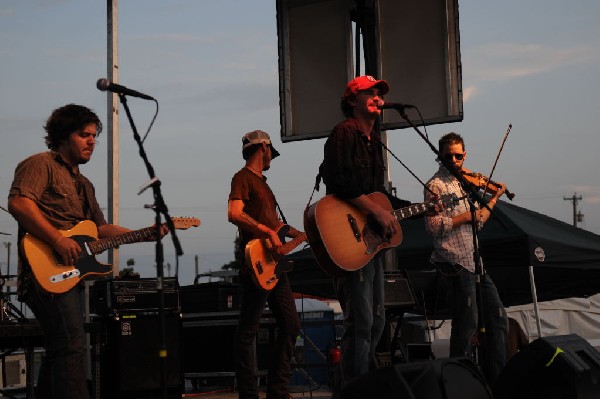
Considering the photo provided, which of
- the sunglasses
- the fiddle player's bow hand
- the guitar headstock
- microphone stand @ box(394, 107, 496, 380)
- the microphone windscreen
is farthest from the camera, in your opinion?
the sunglasses

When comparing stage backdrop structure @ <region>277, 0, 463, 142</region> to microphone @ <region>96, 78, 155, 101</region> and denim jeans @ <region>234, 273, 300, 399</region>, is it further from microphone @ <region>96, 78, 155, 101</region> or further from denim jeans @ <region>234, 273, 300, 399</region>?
microphone @ <region>96, 78, 155, 101</region>

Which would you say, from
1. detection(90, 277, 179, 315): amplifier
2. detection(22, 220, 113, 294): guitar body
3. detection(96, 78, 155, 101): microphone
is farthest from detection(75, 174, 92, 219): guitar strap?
Answer: detection(90, 277, 179, 315): amplifier

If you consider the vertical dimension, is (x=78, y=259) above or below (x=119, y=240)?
below

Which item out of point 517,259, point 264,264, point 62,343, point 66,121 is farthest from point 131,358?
point 517,259

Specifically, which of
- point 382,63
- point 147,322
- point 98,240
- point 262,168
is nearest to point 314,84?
point 382,63

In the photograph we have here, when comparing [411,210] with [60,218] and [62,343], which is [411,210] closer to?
[60,218]

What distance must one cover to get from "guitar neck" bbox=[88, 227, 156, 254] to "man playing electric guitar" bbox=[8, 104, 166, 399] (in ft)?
0.15

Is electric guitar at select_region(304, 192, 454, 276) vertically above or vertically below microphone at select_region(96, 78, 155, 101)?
below

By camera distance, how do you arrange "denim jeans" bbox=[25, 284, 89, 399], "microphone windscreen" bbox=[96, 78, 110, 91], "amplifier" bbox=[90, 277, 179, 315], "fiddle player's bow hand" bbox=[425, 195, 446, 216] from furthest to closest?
"amplifier" bbox=[90, 277, 179, 315], "fiddle player's bow hand" bbox=[425, 195, 446, 216], "denim jeans" bbox=[25, 284, 89, 399], "microphone windscreen" bbox=[96, 78, 110, 91]

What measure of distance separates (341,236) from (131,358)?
2.86 m

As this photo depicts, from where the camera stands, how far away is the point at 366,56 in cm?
875

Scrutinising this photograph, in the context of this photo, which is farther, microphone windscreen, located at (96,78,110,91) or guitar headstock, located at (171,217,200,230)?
guitar headstock, located at (171,217,200,230)

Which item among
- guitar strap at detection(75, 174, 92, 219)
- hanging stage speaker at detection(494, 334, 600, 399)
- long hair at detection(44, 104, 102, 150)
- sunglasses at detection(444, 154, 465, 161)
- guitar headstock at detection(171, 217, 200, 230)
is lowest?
hanging stage speaker at detection(494, 334, 600, 399)

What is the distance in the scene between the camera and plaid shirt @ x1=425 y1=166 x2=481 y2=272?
676cm
